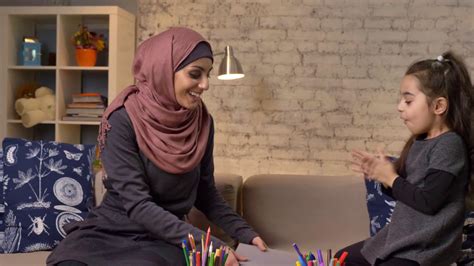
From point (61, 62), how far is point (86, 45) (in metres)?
0.20

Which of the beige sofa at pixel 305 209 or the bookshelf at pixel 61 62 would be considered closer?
the beige sofa at pixel 305 209

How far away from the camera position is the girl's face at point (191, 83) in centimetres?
209

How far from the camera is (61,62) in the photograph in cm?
392

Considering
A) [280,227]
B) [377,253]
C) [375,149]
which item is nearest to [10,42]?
[280,227]

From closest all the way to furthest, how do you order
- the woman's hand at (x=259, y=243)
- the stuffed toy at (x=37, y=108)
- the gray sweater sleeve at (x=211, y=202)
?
the woman's hand at (x=259, y=243), the gray sweater sleeve at (x=211, y=202), the stuffed toy at (x=37, y=108)

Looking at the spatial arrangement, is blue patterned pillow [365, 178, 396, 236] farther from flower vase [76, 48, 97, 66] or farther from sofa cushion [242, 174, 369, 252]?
flower vase [76, 48, 97, 66]

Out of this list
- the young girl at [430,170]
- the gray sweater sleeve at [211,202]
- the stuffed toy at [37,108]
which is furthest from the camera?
the stuffed toy at [37,108]

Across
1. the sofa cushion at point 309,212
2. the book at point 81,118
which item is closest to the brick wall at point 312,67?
the sofa cushion at point 309,212

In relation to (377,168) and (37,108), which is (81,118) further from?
(377,168)

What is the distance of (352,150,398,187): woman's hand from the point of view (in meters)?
1.94

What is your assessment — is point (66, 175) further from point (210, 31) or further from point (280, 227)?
point (210, 31)

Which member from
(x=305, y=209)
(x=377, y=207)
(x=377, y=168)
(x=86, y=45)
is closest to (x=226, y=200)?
(x=305, y=209)

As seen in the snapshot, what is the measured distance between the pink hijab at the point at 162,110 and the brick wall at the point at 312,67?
174 centimetres

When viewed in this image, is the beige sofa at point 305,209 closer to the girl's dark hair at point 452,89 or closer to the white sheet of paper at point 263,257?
the white sheet of paper at point 263,257
